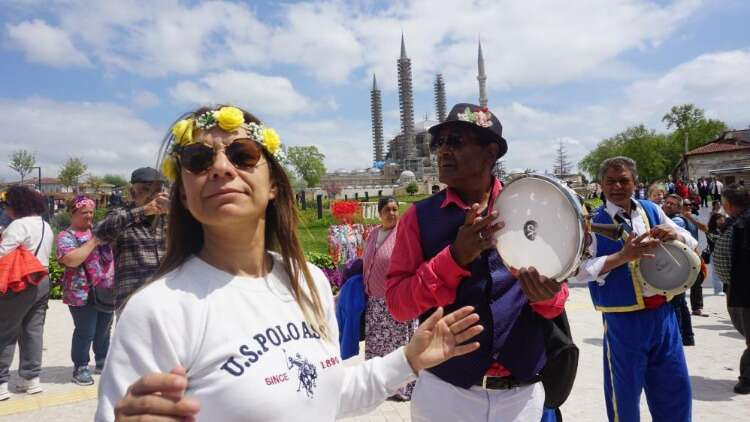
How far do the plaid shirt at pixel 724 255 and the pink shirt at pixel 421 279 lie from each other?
144 inches

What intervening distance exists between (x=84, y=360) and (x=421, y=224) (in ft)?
17.1

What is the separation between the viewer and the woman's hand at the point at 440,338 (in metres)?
1.72

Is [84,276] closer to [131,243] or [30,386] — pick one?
[30,386]

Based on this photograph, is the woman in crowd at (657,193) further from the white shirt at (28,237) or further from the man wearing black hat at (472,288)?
the white shirt at (28,237)

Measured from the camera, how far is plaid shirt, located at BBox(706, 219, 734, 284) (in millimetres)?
4965

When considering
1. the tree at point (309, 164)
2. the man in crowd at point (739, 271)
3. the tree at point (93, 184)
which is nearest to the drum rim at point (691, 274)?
the man in crowd at point (739, 271)

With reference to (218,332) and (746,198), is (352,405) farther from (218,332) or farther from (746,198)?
(746,198)

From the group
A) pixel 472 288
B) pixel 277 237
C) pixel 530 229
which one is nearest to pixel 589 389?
pixel 472 288

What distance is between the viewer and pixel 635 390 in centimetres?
326

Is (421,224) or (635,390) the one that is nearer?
(421,224)

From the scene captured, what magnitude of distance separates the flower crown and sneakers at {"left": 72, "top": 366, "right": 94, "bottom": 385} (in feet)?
17.1

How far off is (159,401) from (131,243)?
13.7ft

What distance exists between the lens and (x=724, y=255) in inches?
198

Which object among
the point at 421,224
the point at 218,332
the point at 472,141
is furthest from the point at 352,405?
the point at 472,141
